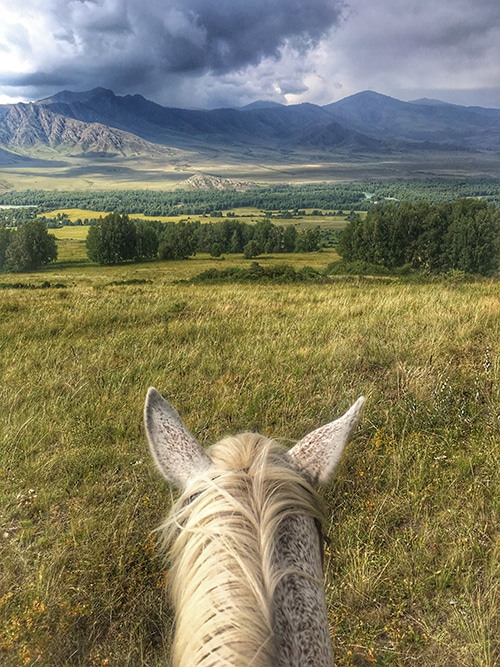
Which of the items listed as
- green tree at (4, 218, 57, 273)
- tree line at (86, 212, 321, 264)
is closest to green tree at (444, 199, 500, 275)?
tree line at (86, 212, 321, 264)

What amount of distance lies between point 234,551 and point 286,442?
2890 mm

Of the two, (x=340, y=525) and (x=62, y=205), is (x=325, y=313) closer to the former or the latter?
(x=340, y=525)

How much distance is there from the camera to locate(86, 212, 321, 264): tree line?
237 feet

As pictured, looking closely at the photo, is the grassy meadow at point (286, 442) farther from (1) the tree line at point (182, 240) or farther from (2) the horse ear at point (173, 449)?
(1) the tree line at point (182, 240)

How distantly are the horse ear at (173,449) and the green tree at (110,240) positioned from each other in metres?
75.3

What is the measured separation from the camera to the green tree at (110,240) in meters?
71.8

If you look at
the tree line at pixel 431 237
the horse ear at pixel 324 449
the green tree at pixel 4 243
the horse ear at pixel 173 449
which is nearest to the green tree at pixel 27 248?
the green tree at pixel 4 243

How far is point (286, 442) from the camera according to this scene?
12.7ft

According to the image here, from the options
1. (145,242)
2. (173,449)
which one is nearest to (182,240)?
(145,242)

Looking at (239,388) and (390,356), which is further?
(390,356)

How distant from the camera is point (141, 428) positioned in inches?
163

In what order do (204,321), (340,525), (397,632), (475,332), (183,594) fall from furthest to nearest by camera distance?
(204,321) < (475,332) < (340,525) < (397,632) < (183,594)

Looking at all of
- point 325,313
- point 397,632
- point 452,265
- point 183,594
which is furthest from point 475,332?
point 452,265

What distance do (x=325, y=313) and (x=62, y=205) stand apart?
723ft
